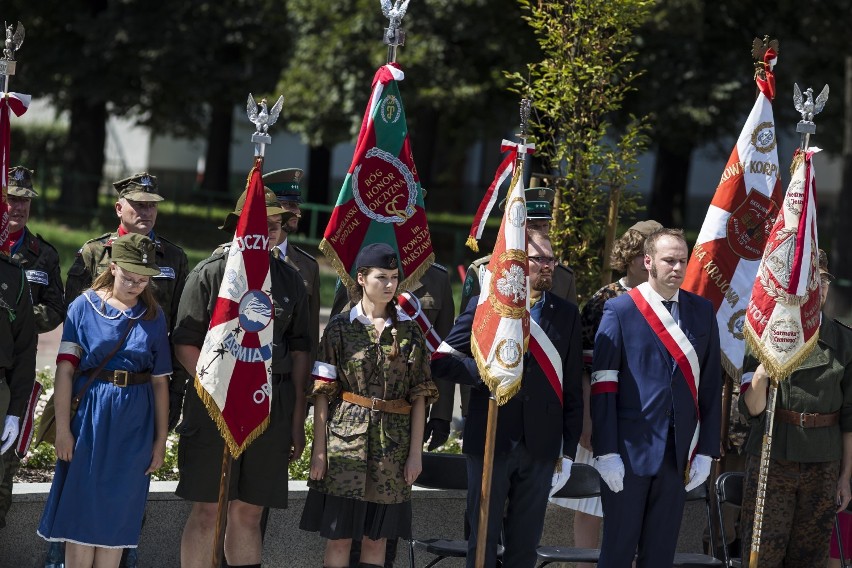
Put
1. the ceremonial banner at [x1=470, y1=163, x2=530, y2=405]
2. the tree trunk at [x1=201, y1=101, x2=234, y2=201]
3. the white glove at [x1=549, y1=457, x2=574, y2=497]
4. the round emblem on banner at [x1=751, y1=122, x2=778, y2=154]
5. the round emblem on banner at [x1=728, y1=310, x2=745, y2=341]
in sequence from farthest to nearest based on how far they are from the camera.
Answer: the tree trunk at [x1=201, y1=101, x2=234, y2=201], the round emblem on banner at [x1=751, y1=122, x2=778, y2=154], the round emblem on banner at [x1=728, y1=310, x2=745, y2=341], the white glove at [x1=549, y1=457, x2=574, y2=497], the ceremonial banner at [x1=470, y1=163, x2=530, y2=405]

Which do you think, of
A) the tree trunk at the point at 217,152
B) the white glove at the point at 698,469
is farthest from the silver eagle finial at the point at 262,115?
the tree trunk at the point at 217,152

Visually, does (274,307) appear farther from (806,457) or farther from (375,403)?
(806,457)

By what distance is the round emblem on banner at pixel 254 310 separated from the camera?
250 inches

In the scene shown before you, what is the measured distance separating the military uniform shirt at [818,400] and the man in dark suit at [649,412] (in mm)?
687

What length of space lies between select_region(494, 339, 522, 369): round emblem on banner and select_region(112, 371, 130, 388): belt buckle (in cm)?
184

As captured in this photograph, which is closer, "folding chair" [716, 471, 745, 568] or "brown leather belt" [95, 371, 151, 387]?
"brown leather belt" [95, 371, 151, 387]

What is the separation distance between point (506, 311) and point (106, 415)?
2.04m

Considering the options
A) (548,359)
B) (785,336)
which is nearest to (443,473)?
(548,359)

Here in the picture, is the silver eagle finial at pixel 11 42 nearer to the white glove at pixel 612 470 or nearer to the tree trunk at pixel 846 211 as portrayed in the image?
the white glove at pixel 612 470

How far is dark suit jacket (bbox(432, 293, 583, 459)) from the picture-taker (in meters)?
6.55

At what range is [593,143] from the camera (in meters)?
8.87

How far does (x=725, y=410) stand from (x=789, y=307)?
4.18 feet

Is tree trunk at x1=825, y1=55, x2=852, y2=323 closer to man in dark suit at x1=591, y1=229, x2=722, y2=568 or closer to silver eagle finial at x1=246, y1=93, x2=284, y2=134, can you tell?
man in dark suit at x1=591, y1=229, x2=722, y2=568

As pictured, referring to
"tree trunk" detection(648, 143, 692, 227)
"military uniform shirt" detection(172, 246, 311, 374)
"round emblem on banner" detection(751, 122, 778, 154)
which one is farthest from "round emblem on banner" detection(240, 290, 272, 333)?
"tree trunk" detection(648, 143, 692, 227)
